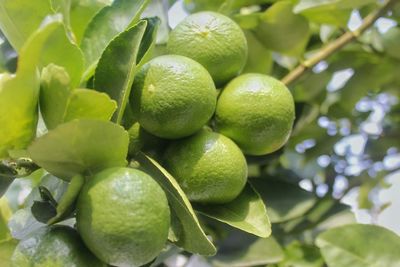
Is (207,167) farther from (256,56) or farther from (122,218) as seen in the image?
(256,56)

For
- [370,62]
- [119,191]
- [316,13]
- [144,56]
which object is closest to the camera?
[119,191]

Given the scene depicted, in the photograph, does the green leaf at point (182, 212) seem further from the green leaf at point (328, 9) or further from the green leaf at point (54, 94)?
the green leaf at point (328, 9)

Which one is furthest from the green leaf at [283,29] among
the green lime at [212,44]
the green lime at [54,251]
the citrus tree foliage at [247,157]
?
the green lime at [54,251]

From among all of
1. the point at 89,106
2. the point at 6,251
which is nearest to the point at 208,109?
the point at 89,106

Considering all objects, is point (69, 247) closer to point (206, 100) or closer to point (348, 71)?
point (206, 100)

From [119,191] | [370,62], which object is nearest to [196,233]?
[119,191]

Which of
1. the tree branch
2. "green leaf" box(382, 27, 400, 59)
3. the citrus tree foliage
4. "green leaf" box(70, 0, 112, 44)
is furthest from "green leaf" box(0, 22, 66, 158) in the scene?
"green leaf" box(382, 27, 400, 59)
